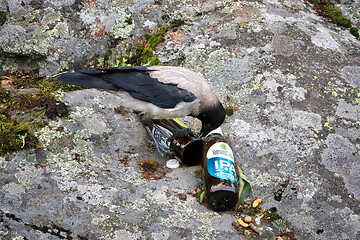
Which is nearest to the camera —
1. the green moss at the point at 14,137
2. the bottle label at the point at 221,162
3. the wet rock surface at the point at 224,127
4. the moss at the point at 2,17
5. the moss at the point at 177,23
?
the wet rock surface at the point at 224,127

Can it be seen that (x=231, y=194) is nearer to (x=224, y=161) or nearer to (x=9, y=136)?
(x=224, y=161)

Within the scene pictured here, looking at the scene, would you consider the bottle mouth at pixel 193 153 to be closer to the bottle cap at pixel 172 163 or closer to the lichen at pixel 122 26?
the bottle cap at pixel 172 163

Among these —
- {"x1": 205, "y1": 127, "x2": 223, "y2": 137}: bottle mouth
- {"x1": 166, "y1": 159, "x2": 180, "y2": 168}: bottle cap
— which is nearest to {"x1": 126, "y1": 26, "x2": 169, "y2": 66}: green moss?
{"x1": 205, "y1": 127, "x2": 223, "y2": 137}: bottle mouth

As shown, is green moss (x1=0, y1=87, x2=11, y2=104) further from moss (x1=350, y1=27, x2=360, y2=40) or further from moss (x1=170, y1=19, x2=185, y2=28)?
moss (x1=350, y1=27, x2=360, y2=40)

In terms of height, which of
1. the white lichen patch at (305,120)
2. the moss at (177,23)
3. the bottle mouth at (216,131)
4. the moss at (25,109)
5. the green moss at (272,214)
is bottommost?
the green moss at (272,214)

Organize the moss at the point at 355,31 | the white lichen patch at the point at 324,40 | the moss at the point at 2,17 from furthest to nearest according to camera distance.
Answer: the moss at the point at 355,31 < the white lichen patch at the point at 324,40 < the moss at the point at 2,17

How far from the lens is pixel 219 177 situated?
9.34 ft

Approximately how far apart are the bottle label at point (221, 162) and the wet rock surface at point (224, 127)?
252 millimetres

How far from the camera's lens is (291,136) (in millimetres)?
3443

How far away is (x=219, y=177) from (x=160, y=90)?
135 centimetres

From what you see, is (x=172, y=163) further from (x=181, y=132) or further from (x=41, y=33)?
(x=41, y=33)

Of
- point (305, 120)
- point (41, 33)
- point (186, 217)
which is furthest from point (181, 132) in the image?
point (41, 33)

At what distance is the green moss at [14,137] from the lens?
2731 millimetres

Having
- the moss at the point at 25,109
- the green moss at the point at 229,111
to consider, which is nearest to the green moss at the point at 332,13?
the green moss at the point at 229,111
